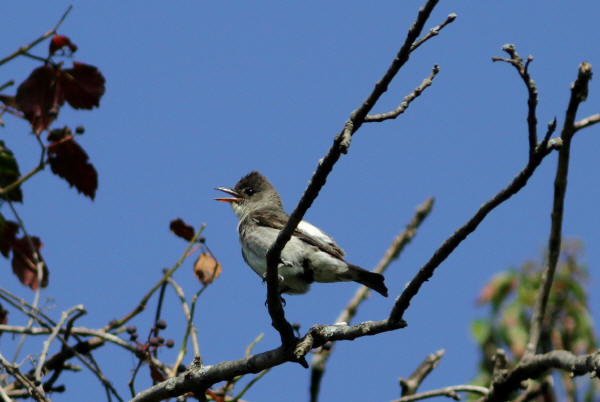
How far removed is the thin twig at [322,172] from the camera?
9.50 feet

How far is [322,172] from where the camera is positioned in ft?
10.8

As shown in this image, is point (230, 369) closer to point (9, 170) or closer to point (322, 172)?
point (322, 172)

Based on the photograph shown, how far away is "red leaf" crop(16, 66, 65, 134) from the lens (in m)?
4.54

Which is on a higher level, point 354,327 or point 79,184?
point 79,184

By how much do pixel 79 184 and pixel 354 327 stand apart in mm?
1985

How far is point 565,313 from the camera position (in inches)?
273

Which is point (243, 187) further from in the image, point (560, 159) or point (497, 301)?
point (560, 159)

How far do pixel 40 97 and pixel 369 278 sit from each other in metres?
2.50

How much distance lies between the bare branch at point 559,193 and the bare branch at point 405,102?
0.57 metres

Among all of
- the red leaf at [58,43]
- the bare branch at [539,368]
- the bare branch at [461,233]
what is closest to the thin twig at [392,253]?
the bare branch at [539,368]

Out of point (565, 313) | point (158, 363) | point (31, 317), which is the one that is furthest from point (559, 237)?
point (565, 313)

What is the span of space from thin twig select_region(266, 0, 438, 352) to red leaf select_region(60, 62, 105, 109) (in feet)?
5.20

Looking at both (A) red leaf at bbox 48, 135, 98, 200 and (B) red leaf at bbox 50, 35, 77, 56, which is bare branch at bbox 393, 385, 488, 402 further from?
(B) red leaf at bbox 50, 35, 77, 56

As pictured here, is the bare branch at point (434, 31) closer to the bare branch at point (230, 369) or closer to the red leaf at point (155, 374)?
the bare branch at point (230, 369)
